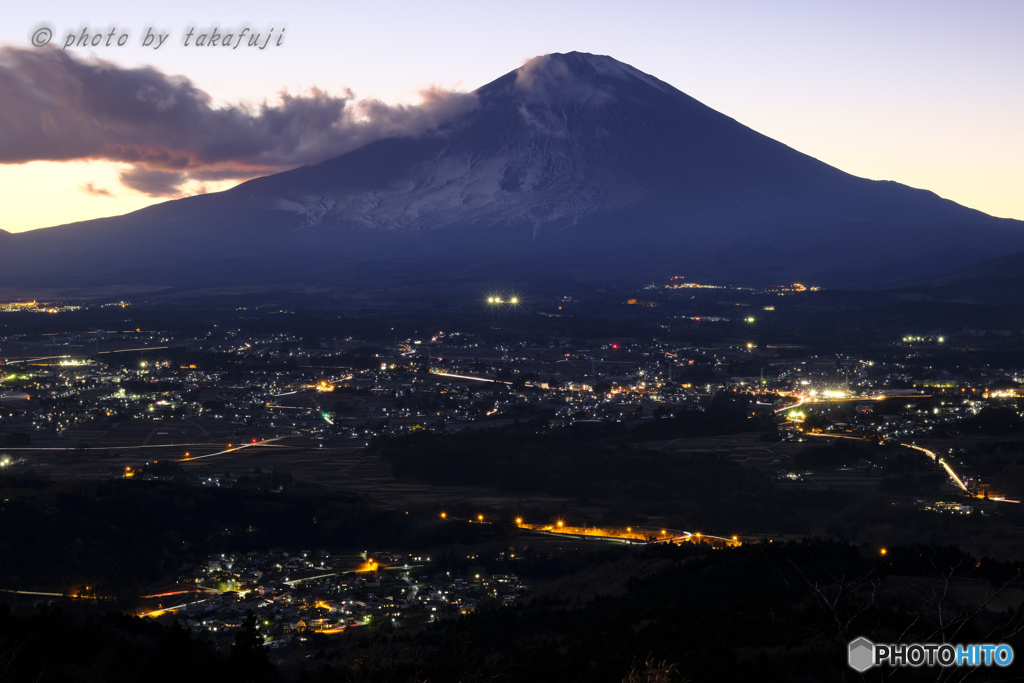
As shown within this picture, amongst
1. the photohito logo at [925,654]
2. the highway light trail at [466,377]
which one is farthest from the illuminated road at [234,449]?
the photohito logo at [925,654]

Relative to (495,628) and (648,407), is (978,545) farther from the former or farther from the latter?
(648,407)

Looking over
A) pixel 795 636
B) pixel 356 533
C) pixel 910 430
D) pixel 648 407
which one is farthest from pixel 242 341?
pixel 795 636

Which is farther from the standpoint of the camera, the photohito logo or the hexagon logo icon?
the hexagon logo icon

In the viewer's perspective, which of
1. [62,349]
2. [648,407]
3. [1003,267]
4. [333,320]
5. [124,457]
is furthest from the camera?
[1003,267]

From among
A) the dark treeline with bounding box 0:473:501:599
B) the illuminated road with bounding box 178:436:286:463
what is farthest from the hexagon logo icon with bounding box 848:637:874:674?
the illuminated road with bounding box 178:436:286:463

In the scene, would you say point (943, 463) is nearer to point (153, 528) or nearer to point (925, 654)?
point (153, 528)

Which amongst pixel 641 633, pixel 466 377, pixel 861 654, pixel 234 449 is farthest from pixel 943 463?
pixel 861 654

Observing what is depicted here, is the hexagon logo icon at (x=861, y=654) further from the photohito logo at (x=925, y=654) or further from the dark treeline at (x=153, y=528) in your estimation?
the dark treeline at (x=153, y=528)

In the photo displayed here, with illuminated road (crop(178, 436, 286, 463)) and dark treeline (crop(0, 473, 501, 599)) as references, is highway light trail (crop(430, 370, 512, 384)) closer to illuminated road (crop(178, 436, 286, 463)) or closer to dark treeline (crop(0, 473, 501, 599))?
illuminated road (crop(178, 436, 286, 463))
